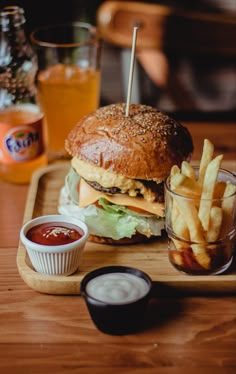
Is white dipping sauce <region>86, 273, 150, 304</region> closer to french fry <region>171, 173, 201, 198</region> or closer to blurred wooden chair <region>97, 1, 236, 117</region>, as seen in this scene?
french fry <region>171, 173, 201, 198</region>

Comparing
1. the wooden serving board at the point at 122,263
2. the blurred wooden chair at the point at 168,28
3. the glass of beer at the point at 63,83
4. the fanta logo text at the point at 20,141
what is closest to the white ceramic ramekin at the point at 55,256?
the wooden serving board at the point at 122,263

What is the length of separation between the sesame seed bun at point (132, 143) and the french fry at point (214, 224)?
303mm

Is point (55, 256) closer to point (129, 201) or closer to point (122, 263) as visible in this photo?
point (122, 263)

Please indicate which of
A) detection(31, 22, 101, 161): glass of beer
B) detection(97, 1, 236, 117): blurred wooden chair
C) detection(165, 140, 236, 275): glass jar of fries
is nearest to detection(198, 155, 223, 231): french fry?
detection(165, 140, 236, 275): glass jar of fries

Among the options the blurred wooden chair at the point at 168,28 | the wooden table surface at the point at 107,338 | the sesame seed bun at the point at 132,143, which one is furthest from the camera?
the blurred wooden chair at the point at 168,28

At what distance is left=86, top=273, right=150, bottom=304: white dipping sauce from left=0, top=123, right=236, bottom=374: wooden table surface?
0.10 meters

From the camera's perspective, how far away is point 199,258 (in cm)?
204

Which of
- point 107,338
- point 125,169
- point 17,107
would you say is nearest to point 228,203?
point 125,169

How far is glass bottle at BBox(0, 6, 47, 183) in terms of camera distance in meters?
2.65

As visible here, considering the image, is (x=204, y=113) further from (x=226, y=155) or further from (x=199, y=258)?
(x=199, y=258)

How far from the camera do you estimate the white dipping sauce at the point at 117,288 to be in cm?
185

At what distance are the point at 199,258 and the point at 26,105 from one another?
1082 mm

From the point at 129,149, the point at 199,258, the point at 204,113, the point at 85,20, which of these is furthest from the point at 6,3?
the point at 199,258

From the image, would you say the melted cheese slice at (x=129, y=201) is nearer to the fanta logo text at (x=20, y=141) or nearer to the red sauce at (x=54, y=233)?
the red sauce at (x=54, y=233)
